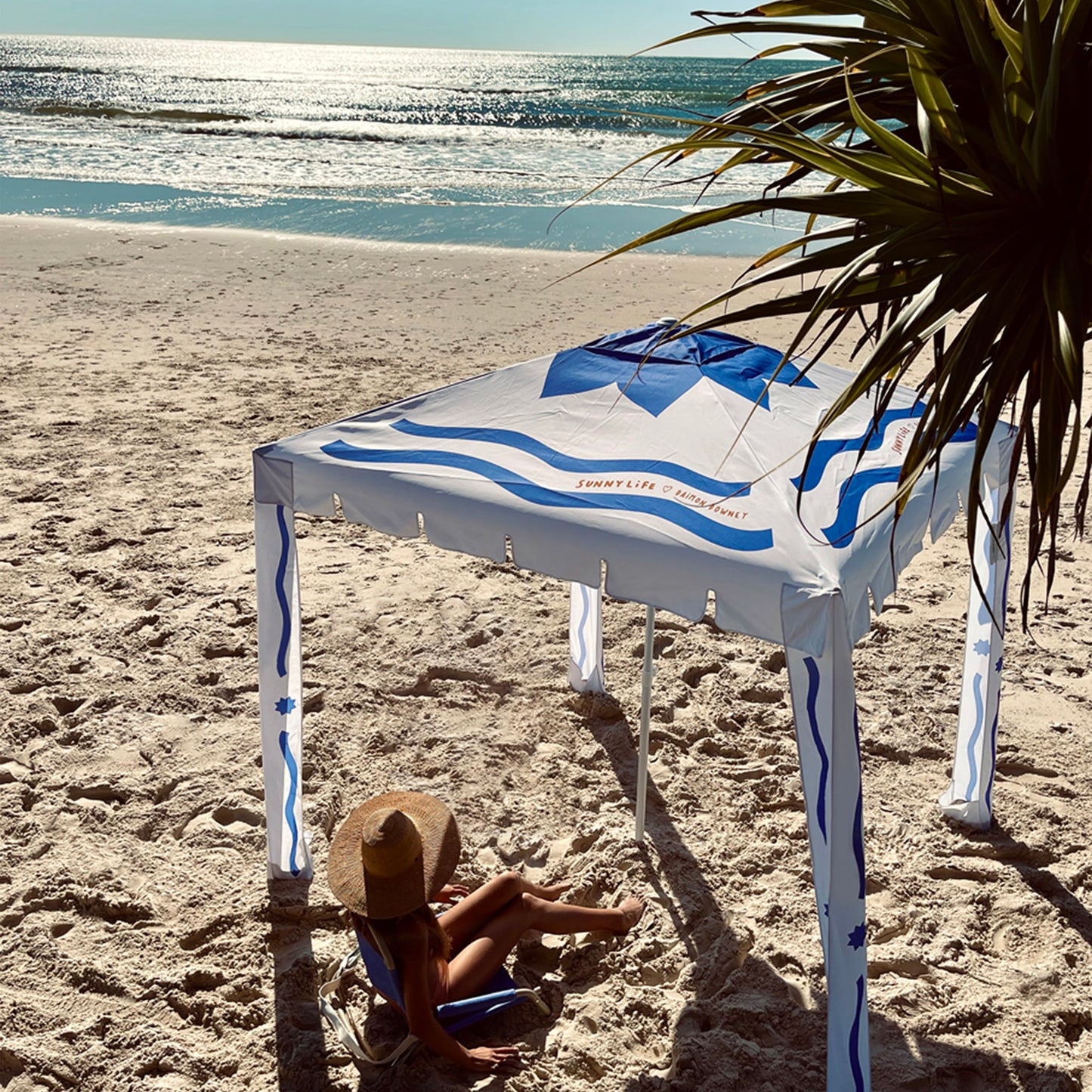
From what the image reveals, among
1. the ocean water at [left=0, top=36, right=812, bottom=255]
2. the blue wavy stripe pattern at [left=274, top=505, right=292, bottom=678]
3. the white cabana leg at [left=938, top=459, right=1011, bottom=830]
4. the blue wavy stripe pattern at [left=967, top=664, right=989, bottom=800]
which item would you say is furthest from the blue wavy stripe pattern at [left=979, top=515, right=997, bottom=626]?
the blue wavy stripe pattern at [left=274, top=505, right=292, bottom=678]

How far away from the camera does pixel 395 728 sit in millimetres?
4980

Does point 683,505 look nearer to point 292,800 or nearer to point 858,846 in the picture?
point 858,846

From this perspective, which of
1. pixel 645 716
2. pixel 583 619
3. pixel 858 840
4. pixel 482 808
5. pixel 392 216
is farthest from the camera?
pixel 392 216

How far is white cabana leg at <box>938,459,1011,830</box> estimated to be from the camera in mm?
4086

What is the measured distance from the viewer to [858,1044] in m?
2.94

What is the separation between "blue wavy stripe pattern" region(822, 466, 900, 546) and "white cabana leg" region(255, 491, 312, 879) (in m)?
1.75

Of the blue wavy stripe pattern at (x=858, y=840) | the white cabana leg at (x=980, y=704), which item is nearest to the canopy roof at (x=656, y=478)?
the blue wavy stripe pattern at (x=858, y=840)

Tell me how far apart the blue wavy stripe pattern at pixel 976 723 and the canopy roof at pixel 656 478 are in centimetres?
111

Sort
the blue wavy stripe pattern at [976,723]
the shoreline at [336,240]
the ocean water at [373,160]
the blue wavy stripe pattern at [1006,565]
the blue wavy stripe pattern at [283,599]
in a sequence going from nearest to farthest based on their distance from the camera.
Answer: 1. the blue wavy stripe pattern at [283,599]
2. the blue wavy stripe pattern at [1006,565]
3. the blue wavy stripe pattern at [976,723]
4. the shoreline at [336,240]
5. the ocean water at [373,160]

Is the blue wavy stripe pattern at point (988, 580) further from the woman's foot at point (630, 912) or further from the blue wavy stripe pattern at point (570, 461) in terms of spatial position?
the woman's foot at point (630, 912)

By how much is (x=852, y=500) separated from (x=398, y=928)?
179 cm

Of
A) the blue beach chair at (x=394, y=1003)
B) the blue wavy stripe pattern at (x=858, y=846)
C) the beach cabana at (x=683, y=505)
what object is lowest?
the blue beach chair at (x=394, y=1003)

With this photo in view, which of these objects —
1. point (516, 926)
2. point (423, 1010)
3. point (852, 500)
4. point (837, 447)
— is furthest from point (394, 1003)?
point (837, 447)

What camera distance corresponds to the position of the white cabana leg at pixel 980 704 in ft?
13.4
